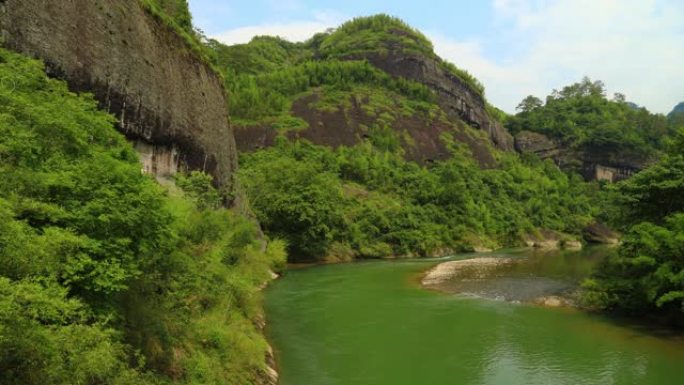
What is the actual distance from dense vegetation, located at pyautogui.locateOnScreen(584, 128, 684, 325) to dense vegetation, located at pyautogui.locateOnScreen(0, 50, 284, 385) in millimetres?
17612

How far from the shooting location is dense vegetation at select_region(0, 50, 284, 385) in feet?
23.1

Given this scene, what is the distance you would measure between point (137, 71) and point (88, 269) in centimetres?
1965

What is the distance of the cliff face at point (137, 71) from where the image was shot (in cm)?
1928

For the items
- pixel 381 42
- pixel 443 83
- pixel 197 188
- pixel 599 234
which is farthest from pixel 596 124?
pixel 197 188

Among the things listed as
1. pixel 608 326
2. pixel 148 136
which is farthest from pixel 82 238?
pixel 608 326

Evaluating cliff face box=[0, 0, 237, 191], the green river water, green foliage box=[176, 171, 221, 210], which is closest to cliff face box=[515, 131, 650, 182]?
the green river water

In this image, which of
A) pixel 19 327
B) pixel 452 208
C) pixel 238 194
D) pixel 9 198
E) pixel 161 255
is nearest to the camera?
pixel 19 327

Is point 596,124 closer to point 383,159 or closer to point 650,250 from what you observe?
point 383,159

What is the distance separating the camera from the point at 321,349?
19250mm

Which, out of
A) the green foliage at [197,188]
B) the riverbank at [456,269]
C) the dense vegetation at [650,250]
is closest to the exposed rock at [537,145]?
the riverbank at [456,269]

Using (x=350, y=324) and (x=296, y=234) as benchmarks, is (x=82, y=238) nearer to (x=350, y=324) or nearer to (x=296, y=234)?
(x=350, y=324)

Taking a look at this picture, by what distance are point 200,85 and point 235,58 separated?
2392 inches

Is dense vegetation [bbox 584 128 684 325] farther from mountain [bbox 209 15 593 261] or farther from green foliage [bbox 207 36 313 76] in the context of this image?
green foliage [bbox 207 36 313 76]

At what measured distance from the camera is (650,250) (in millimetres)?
22391
